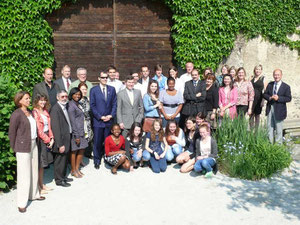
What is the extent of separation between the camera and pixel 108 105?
273 inches

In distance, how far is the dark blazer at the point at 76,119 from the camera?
20.5 ft

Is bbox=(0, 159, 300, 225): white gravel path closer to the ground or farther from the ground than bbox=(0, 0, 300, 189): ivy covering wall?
closer to the ground

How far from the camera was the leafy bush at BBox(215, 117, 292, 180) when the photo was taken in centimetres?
639

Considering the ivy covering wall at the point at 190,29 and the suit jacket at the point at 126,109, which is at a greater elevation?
the ivy covering wall at the point at 190,29

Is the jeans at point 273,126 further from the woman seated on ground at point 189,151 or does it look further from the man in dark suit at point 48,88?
the man in dark suit at point 48,88

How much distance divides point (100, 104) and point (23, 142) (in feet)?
6.79

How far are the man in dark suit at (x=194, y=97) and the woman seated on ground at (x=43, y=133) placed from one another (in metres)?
2.90

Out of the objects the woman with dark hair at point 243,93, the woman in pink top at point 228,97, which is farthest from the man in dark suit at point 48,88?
the woman with dark hair at point 243,93

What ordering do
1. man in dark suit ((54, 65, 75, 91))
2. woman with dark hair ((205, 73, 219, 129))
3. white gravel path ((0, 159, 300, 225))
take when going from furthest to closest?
woman with dark hair ((205, 73, 219, 129)) < man in dark suit ((54, 65, 75, 91)) < white gravel path ((0, 159, 300, 225))

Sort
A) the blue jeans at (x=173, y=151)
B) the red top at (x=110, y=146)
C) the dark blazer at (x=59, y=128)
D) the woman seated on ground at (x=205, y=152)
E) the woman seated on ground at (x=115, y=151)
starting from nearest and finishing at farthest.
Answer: the dark blazer at (x=59, y=128), the woman seated on ground at (x=205, y=152), the woman seated on ground at (x=115, y=151), the red top at (x=110, y=146), the blue jeans at (x=173, y=151)

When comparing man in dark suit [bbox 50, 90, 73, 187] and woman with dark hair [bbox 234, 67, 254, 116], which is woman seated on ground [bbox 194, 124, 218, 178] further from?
man in dark suit [bbox 50, 90, 73, 187]

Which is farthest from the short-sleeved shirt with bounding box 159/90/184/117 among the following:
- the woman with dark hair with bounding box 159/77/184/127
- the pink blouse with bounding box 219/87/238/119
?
the pink blouse with bounding box 219/87/238/119

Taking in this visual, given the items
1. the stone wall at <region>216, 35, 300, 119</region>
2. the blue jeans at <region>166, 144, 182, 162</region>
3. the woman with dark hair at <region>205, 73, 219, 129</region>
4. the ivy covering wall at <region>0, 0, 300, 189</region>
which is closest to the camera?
the blue jeans at <region>166, 144, 182, 162</region>

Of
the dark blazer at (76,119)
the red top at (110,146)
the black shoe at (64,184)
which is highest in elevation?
the dark blazer at (76,119)
